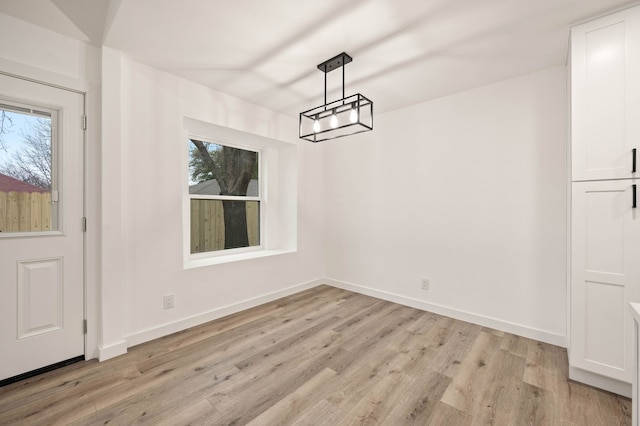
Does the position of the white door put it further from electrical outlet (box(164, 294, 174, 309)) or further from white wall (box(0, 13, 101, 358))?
electrical outlet (box(164, 294, 174, 309))

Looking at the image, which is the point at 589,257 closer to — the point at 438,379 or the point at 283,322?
the point at 438,379

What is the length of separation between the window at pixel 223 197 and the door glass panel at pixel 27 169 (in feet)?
4.00

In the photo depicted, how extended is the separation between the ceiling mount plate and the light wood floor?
2536 millimetres

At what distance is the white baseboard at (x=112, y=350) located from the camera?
2.20 meters

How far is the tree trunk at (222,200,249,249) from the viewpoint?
359 centimetres

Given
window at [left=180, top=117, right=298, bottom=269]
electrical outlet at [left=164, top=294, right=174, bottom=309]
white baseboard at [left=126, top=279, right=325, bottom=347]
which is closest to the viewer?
white baseboard at [left=126, top=279, right=325, bottom=347]

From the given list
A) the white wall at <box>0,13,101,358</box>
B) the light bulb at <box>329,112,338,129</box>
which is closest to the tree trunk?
the white wall at <box>0,13,101,358</box>

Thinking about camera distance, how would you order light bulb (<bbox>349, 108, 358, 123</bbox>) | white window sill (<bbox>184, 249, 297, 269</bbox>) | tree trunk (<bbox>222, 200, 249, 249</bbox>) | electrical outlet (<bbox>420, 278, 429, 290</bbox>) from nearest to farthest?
light bulb (<bbox>349, 108, 358, 123</bbox>) → white window sill (<bbox>184, 249, 297, 269</bbox>) → electrical outlet (<bbox>420, 278, 429, 290</bbox>) → tree trunk (<bbox>222, 200, 249, 249</bbox>)

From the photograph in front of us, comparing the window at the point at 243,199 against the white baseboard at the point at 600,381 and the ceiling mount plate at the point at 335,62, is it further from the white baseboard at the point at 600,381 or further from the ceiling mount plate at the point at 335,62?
the white baseboard at the point at 600,381

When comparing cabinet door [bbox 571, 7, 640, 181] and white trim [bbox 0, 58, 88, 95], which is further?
white trim [bbox 0, 58, 88, 95]

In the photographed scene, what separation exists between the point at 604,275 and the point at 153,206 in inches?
144

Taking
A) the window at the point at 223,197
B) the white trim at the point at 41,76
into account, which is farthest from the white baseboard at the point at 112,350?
the white trim at the point at 41,76

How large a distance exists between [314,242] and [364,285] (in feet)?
3.29

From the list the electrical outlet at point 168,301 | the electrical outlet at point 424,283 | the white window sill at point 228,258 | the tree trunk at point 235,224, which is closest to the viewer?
the electrical outlet at point 168,301
